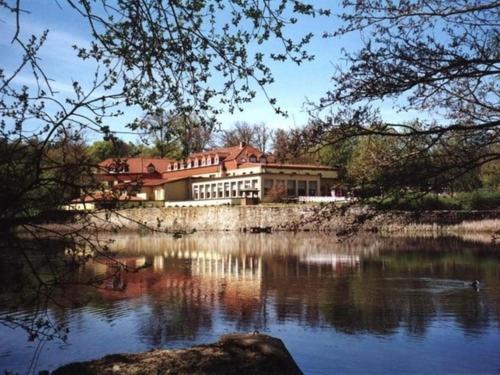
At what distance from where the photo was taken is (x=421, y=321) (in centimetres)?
1082

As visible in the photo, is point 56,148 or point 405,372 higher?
point 56,148

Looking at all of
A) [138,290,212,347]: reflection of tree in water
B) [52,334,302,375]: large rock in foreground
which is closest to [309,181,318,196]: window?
[138,290,212,347]: reflection of tree in water

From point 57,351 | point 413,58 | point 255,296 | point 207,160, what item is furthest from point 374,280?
point 207,160

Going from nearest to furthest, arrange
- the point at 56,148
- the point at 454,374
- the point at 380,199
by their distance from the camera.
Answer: the point at 56,148
the point at 380,199
the point at 454,374

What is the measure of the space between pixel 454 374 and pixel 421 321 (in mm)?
3253

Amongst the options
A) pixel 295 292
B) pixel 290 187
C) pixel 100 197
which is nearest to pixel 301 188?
pixel 290 187

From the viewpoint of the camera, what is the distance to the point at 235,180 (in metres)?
54.5

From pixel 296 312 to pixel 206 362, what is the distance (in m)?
6.47

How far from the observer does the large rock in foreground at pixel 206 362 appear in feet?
17.7

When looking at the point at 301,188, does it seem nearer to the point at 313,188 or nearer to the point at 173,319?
the point at 313,188

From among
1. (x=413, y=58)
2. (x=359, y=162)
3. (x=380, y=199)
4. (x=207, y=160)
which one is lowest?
(x=380, y=199)

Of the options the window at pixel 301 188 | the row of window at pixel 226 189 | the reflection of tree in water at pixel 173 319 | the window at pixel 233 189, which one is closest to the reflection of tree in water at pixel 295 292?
the reflection of tree in water at pixel 173 319

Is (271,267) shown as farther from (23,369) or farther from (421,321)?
(23,369)

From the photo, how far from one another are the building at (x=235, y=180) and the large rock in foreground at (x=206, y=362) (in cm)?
3663
